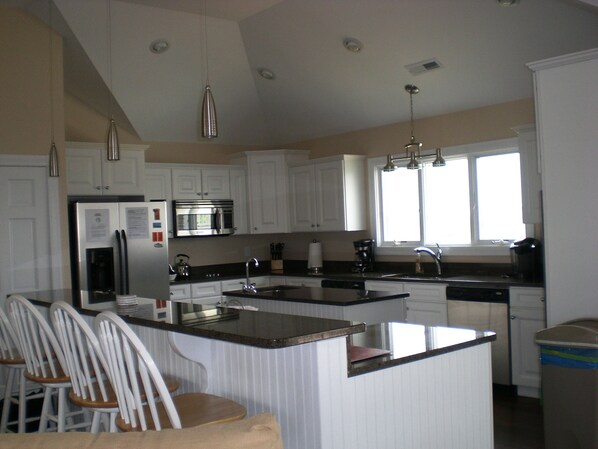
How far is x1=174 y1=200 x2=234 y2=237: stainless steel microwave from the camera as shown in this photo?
22.9ft

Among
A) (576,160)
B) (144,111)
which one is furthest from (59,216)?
(576,160)

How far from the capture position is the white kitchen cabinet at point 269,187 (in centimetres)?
744

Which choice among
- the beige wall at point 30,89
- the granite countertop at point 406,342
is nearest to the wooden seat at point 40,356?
the granite countertop at point 406,342

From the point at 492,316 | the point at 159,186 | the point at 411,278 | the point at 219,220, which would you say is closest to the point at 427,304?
the point at 411,278

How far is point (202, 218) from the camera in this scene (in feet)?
23.4

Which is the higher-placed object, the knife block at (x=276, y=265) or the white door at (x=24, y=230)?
the white door at (x=24, y=230)

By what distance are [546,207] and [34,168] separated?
4.09 metres

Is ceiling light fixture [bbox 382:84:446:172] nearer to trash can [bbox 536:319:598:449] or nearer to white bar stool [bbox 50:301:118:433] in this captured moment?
trash can [bbox 536:319:598:449]

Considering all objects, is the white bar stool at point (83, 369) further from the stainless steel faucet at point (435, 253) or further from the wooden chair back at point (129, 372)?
the stainless steel faucet at point (435, 253)

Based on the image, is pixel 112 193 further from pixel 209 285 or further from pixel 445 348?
pixel 445 348

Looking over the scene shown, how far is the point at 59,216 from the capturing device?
5539 millimetres

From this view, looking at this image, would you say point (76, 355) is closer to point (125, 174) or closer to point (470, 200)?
point (125, 174)

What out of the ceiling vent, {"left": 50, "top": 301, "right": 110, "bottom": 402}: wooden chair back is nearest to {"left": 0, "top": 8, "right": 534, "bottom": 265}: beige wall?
the ceiling vent

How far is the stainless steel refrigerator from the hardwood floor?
3241 millimetres
